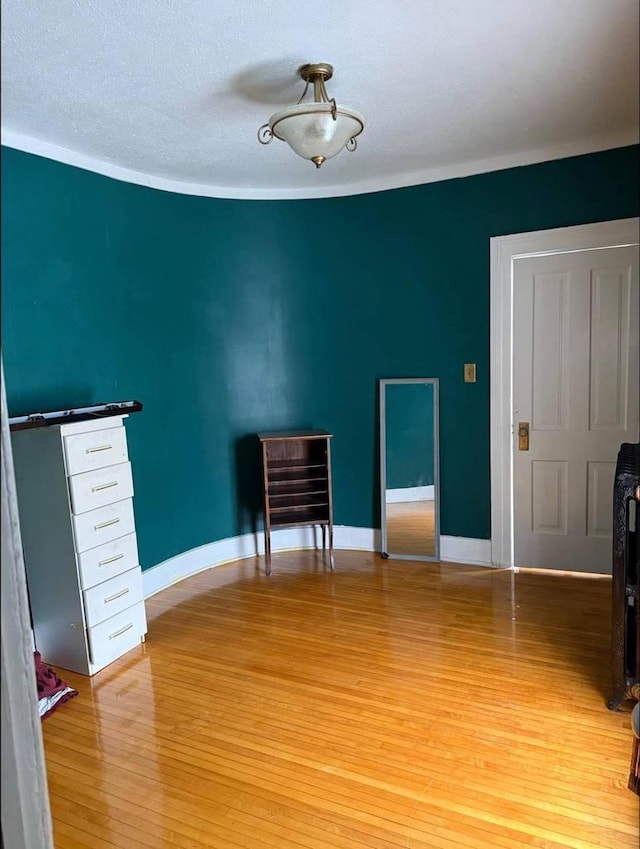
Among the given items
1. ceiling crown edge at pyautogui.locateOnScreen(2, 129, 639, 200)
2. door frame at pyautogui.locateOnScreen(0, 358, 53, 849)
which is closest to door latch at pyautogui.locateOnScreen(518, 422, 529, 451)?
ceiling crown edge at pyautogui.locateOnScreen(2, 129, 639, 200)

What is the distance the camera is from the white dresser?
2.57 metres

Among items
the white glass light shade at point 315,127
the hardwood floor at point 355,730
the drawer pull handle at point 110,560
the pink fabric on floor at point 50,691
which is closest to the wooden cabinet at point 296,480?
the hardwood floor at point 355,730

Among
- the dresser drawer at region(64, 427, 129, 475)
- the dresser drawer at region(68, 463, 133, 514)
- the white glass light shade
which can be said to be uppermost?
the white glass light shade

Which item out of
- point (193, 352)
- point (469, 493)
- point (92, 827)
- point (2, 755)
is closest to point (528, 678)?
point (469, 493)

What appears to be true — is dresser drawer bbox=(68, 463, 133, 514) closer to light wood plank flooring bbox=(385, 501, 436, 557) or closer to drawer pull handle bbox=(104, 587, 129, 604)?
drawer pull handle bbox=(104, 587, 129, 604)

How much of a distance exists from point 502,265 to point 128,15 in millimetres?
2411

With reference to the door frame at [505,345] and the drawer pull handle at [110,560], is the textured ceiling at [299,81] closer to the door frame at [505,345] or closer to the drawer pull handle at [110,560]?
the door frame at [505,345]

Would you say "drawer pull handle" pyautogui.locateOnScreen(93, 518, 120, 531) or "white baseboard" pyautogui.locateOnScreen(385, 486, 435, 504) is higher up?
"drawer pull handle" pyautogui.locateOnScreen(93, 518, 120, 531)

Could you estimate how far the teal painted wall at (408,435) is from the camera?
153 inches

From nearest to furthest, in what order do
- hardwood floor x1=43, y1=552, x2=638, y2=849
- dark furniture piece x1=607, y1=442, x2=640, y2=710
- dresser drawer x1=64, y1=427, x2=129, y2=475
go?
hardwood floor x1=43, y1=552, x2=638, y2=849
dark furniture piece x1=607, y1=442, x2=640, y2=710
dresser drawer x1=64, y1=427, x2=129, y2=475

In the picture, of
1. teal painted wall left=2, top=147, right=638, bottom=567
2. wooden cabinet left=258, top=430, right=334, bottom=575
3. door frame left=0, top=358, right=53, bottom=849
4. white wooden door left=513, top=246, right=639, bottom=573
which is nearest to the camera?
door frame left=0, top=358, right=53, bottom=849

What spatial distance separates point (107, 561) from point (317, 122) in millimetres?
2082

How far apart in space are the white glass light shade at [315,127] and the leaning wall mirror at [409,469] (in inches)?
70.8

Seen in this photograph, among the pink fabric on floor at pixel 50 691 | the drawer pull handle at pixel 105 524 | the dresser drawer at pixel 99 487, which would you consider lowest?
the pink fabric on floor at pixel 50 691
